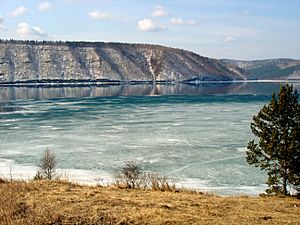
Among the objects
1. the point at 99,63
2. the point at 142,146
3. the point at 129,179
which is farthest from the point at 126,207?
the point at 99,63

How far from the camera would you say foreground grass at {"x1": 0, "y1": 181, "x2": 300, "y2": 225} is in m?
7.62

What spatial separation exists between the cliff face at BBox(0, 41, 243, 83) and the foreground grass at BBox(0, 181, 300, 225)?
124381 mm

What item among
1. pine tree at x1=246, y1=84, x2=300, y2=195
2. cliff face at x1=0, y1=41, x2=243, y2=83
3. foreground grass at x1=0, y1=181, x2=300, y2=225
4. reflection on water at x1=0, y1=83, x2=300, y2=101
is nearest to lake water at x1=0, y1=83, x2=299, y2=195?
pine tree at x1=246, y1=84, x2=300, y2=195

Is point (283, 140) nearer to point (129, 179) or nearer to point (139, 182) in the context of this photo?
point (139, 182)

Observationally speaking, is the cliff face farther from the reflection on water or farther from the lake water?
the lake water

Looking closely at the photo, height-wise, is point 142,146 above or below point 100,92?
below

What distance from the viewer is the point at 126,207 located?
27.9ft

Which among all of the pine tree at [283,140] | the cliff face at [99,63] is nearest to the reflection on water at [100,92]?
the cliff face at [99,63]

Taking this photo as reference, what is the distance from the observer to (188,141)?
85.6 ft

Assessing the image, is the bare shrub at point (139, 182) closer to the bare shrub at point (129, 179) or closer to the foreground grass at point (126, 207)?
the bare shrub at point (129, 179)

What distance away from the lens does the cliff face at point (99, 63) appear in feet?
471

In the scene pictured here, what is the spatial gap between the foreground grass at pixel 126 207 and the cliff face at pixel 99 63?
408 feet

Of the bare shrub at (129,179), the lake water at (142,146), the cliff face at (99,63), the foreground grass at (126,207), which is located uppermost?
the cliff face at (99,63)

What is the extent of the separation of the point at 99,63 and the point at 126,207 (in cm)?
15248
